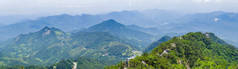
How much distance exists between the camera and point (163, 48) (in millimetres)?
105500

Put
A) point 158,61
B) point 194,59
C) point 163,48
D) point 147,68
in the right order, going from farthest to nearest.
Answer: point 163,48 < point 194,59 < point 158,61 < point 147,68

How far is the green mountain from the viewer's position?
276ft

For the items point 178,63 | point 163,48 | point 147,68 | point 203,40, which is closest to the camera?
point 147,68

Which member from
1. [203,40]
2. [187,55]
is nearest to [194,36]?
[203,40]

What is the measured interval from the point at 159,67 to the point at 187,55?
2613cm

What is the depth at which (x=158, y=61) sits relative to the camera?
84000 mm

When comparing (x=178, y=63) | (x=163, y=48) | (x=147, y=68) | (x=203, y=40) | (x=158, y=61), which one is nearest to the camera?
(x=147, y=68)

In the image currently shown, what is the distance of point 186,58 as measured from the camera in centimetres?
9906

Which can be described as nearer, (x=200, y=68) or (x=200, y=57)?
(x=200, y=68)

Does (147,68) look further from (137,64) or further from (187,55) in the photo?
(187,55)

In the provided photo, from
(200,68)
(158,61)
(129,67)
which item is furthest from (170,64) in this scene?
(129,67)

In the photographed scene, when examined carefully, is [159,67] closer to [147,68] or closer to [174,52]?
[147,68]

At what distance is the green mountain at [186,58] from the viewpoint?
276ft

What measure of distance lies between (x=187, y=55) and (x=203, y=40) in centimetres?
3600
